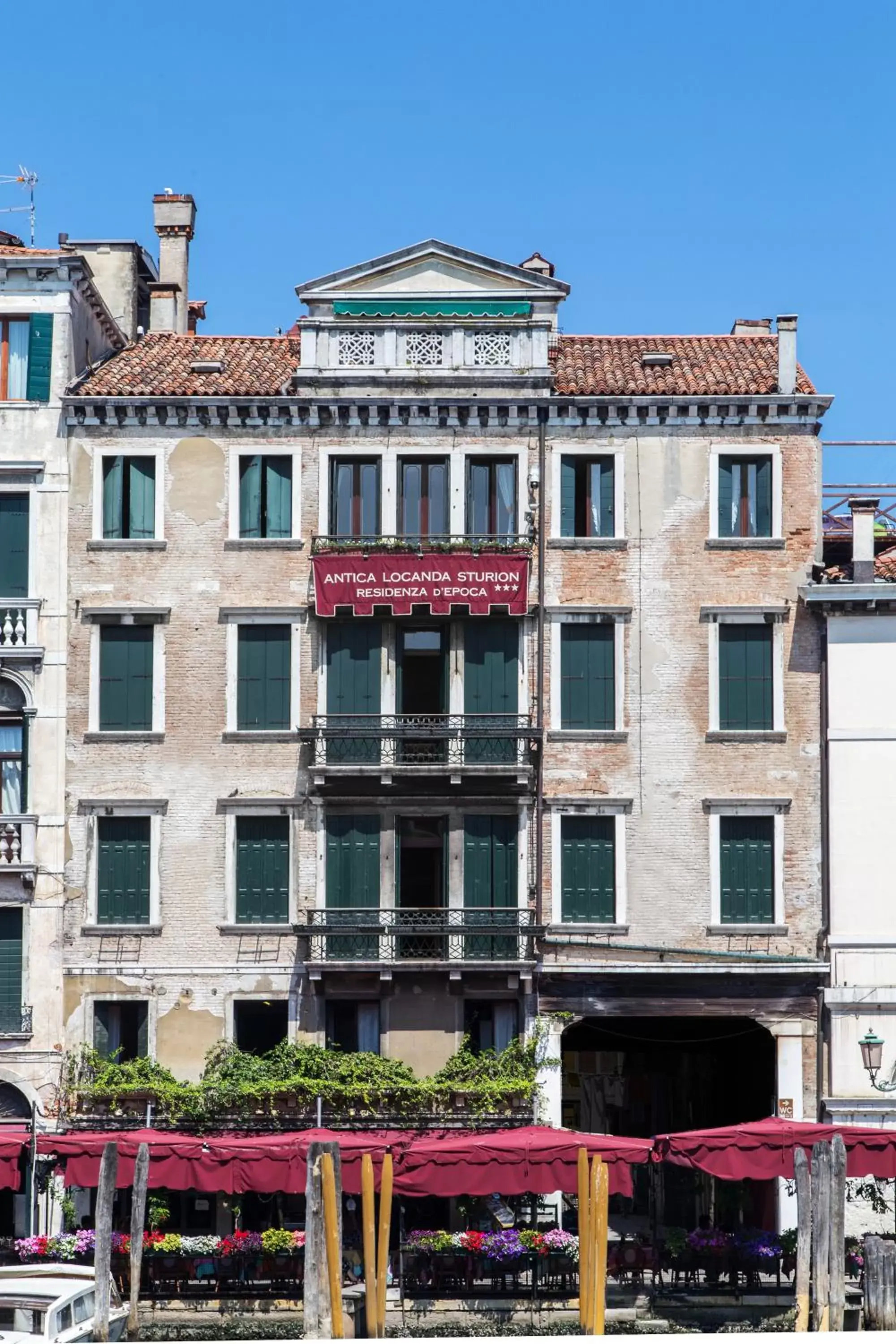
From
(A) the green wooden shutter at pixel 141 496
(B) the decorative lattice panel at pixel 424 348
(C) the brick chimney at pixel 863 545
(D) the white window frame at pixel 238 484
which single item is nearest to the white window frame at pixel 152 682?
(A) the green wooden shutter at pixel 141 496

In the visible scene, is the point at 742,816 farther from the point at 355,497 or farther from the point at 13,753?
the point at 13,753

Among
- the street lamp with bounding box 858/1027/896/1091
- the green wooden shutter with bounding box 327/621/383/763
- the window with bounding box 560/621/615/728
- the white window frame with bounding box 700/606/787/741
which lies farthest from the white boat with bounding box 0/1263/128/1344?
the white window frame with bounding box 700/606/787/741

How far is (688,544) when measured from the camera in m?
42.3

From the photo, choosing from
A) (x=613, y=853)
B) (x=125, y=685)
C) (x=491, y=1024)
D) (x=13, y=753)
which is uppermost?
(x=125, y=685)

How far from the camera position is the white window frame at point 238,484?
4241 centimetres

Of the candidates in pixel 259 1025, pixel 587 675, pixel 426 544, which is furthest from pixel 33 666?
pixel 587 675

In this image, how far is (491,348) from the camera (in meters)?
42.6

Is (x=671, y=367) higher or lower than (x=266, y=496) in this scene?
higher

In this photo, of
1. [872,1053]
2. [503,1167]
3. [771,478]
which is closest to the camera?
[503,1167]

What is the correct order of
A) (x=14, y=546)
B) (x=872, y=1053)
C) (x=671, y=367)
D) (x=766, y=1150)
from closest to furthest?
(x=766, y=1150)
(x=872, y=1053)
(x=14, y=546)
(x=671, y=367)

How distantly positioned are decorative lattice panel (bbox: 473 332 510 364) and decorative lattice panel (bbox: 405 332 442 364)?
641 mm

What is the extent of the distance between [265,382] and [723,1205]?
17.4 metres

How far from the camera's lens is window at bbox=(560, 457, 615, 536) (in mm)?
42469

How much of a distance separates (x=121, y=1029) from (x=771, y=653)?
531 inches
